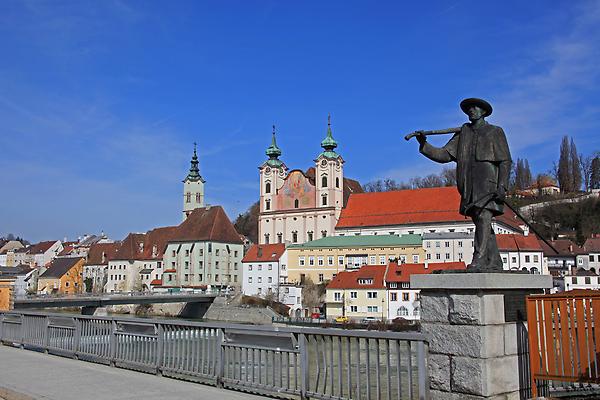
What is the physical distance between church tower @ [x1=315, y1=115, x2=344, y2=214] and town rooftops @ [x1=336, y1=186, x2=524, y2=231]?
2.45m

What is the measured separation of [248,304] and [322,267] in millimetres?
11452

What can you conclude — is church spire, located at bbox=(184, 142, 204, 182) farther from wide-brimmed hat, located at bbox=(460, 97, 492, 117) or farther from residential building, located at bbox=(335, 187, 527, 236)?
wide-brimmed hat, located at bbox=(460, 97, 492, 117)

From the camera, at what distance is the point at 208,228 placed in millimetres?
93062

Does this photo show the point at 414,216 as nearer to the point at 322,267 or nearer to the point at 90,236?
the point at 322,267

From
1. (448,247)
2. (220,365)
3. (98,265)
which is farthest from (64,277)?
(220,365)

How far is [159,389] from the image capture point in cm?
841

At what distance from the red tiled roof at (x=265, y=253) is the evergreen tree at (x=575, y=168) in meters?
75.3

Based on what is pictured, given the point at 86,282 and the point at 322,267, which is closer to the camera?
the point at 322,267

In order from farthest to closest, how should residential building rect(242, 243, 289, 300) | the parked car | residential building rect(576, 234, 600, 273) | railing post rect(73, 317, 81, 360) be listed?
residential building rect(576, 234, 600, 273)
residential building rect(242, 243, 289, 300)
the parked car
railing post rect(73, 317, 81, 360)

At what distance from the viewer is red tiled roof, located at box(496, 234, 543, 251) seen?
7300cm

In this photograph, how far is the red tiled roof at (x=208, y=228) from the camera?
9244cm

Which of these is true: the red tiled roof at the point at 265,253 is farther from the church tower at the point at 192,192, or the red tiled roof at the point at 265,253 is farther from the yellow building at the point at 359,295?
the church tower at the point at 192,192

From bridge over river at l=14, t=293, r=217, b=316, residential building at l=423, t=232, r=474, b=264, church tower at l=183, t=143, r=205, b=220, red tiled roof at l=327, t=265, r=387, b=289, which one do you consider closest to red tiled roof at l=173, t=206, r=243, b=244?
bridge over river at l=14, t=293, r=217, b=316

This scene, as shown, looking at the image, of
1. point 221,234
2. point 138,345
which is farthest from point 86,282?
point 138,345
